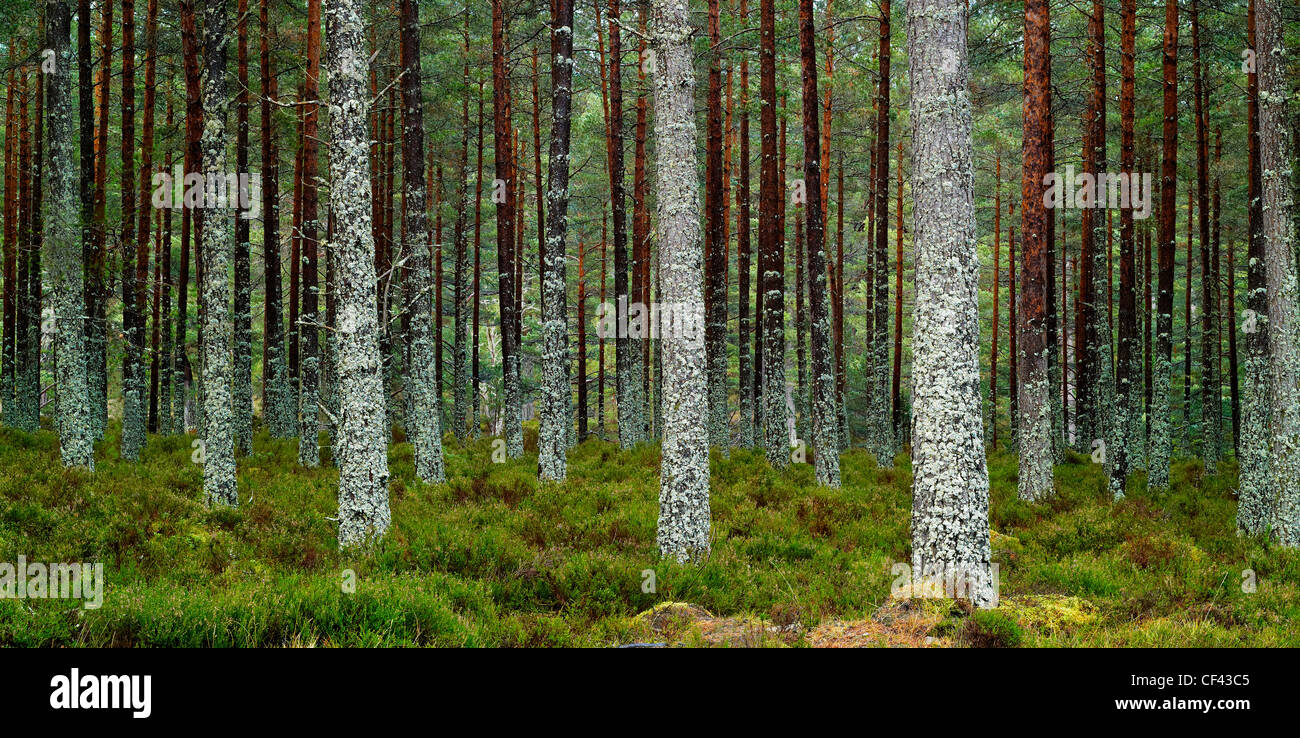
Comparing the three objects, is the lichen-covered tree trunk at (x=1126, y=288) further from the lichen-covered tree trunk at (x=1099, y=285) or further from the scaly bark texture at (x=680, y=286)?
the scaly bark texture at (x=680, y=286)

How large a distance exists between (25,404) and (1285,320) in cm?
2522

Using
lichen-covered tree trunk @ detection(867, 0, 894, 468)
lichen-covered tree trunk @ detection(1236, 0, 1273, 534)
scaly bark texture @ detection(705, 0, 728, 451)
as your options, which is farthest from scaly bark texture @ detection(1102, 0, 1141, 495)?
scaly bark texture @ detection(705, 0, 728, 451)

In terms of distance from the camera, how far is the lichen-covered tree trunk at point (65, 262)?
37.2 feet

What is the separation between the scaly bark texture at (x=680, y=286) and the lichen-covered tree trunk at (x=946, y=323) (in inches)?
93.7

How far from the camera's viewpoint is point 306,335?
16359 millimetres

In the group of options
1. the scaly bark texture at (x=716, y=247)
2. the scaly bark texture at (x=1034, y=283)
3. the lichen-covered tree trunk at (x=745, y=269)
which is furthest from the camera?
the lichen-covered tree trunk at (x=745, y=269)

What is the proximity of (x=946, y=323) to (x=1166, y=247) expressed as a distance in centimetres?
1050

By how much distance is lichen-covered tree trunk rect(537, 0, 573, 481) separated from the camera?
13211mm

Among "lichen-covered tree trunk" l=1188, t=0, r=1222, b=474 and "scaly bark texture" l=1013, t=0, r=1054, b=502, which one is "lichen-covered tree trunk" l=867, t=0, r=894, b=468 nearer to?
"scaly bark texture" l=1013, t=0, r=1054, b=502

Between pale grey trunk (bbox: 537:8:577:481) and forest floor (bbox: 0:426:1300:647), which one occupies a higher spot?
pale grey trunk (bbox: 537:8:577:481)

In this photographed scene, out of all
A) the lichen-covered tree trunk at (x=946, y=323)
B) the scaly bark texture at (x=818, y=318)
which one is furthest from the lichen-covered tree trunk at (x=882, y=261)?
the lichen-covered tree trunk at (x=946, y=323)

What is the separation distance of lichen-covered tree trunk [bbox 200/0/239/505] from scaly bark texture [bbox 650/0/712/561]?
5.90 metres
